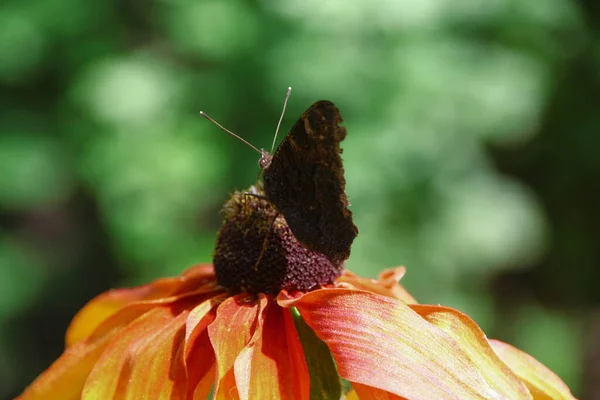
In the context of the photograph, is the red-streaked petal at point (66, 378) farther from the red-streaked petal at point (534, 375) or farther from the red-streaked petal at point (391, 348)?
the red-streaked petal at point (534, 375)

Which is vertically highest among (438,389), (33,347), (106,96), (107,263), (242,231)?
(106,96)

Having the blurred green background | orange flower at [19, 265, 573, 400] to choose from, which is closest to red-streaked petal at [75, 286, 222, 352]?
orange flower at [19, 265, 573, 400]

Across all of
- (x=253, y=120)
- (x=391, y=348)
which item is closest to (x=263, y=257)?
(x=391, y=348)

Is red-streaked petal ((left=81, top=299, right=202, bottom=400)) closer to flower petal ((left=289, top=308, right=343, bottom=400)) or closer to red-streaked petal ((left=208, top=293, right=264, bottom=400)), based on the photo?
red-streaked petal ((left=208, top=293, right=264, bottom=400))

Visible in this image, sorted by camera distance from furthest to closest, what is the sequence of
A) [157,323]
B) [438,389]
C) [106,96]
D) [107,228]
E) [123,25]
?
[123,25], [107,228], [106,96], [157,323], [438,389]

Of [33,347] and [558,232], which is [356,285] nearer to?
[33,347]

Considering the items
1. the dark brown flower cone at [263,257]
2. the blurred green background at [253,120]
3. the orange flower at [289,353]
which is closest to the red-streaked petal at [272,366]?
the orange flower at [289,353]

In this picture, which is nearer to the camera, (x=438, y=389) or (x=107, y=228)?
(x=438, y=389)

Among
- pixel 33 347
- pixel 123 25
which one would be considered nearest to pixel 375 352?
pixel 123 25

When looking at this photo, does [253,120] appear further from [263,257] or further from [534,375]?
[534,375]
